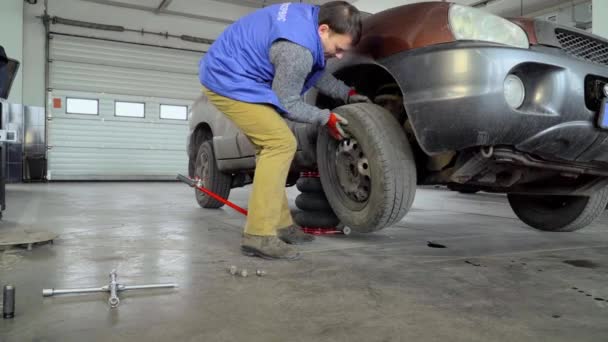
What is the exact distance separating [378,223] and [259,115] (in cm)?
72

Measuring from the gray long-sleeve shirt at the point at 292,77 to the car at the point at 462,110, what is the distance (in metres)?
0.17

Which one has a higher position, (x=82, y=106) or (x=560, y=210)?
(x=82, y=106)

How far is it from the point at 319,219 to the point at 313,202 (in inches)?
4.3

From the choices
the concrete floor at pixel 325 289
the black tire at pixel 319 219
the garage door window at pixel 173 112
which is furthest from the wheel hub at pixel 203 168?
the garage door window at pixel 173 112

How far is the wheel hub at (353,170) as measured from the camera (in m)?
2.20

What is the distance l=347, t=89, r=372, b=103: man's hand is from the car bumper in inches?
15.0

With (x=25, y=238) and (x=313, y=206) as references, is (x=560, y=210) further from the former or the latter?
(x=25, y=238)

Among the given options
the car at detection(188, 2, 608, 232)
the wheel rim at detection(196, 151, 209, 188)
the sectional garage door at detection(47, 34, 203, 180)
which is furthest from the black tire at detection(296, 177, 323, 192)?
the sectional garage door at detection(47, 34, 203, 180)

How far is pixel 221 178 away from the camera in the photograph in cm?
428

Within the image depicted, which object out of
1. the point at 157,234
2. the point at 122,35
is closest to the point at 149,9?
the point at 122,35

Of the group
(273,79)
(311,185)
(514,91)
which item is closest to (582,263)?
(514,91)

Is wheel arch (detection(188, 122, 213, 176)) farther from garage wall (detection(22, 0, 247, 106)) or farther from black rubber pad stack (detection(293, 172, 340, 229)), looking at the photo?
garage wall (detection(22, 0, 247, 106))

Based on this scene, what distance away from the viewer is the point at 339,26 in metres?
2.08

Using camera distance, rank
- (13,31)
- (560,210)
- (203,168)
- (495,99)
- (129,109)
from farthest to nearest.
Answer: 1. (129,109)
2. (13,31)
3. (203,168)
4. (560,210)
5. (495,99)
